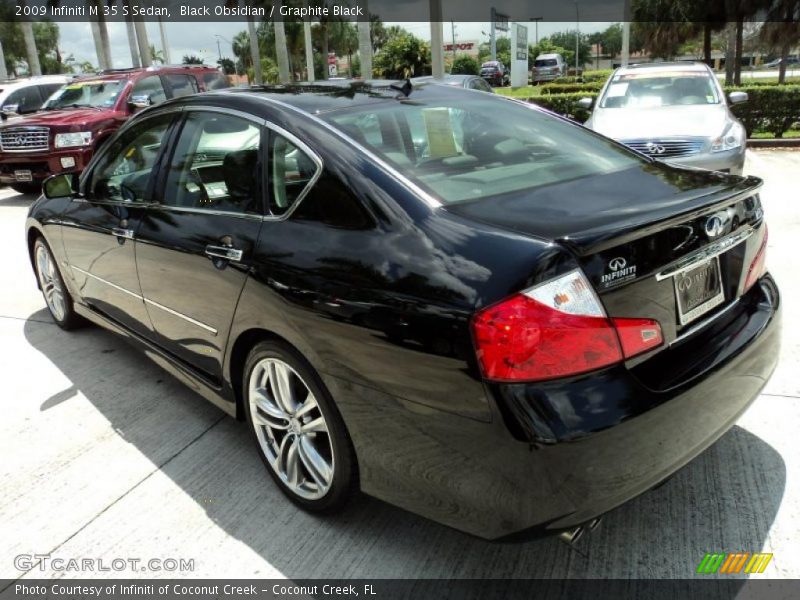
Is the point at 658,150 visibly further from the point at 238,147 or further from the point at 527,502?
the point at 527,502

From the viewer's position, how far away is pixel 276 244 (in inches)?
100

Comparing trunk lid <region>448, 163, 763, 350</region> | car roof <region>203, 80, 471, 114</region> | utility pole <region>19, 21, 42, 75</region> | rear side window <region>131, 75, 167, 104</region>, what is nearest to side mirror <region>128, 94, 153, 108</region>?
rear side window <region>131, 75, 167, 104</region>

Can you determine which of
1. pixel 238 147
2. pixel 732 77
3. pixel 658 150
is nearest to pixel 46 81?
pixel 658 150

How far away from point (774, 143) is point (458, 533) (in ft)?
42.4

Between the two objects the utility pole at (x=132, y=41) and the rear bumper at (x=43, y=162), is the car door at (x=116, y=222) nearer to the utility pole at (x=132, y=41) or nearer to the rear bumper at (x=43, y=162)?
the rear bumper at (x=43, y=162)

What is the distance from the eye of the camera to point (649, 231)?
2051mm

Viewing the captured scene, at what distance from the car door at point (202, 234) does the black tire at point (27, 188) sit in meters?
9.84

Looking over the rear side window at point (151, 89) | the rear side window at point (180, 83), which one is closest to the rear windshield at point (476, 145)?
the rear side window at point (151, 89)

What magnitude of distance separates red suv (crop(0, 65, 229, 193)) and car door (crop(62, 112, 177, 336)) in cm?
712

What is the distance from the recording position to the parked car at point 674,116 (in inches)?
298

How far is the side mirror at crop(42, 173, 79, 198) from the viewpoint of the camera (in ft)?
13.8

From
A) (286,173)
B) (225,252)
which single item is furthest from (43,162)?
(286,173)

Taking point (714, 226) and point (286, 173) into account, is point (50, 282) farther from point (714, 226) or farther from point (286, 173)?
point (714, 226)

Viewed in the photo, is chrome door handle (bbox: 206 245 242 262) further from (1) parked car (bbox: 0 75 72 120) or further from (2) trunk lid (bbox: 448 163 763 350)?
(1) parked car (bbox: 0 75 72 120)
